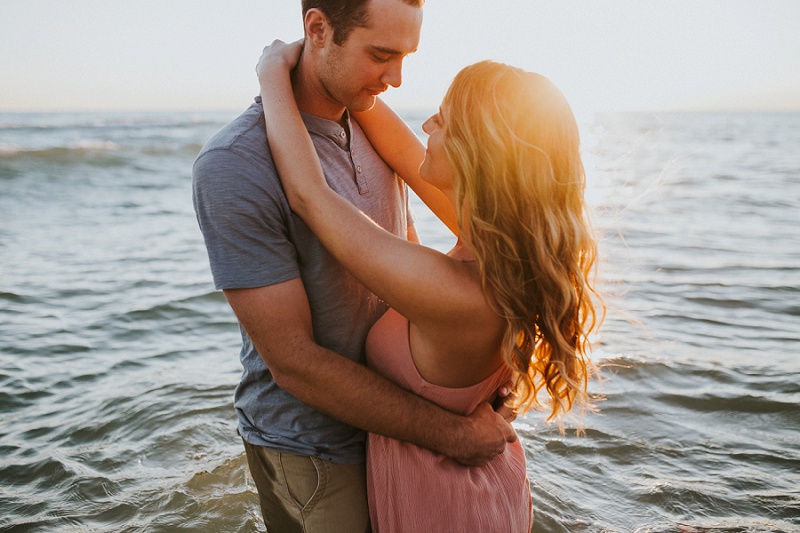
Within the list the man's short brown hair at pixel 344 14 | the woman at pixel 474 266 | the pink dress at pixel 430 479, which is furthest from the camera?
the man's short brown hair at pixel 344 14

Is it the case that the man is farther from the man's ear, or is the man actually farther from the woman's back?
the woman's back

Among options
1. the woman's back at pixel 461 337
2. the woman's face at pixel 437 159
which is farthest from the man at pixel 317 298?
the woman's face at pixel 437 159

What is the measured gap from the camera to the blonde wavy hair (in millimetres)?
2152

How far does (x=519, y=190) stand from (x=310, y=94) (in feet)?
3.03

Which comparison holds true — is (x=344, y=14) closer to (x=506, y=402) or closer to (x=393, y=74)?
(x=393, y=74)

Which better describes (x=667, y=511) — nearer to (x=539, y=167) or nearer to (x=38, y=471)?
(x=539, y=167)

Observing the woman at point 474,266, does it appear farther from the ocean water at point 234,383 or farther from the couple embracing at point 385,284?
the ocean water at point 234,383

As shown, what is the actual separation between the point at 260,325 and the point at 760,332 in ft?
19.0

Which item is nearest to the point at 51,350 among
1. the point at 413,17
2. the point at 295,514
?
the point at 295,514

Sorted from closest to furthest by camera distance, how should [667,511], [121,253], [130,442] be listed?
[667,511], [130,442], [121,253]

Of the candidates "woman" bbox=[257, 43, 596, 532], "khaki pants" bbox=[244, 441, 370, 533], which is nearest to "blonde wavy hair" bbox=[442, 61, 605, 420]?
"woman" bbox=[257, 43, 596, 532]

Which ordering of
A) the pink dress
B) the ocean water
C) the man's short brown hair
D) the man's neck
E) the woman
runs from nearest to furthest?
the woman → the pink dress → the man's short brown hair → the man's neck → the ocean water

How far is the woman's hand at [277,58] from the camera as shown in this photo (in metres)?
2.51

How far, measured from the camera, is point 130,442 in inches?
191
